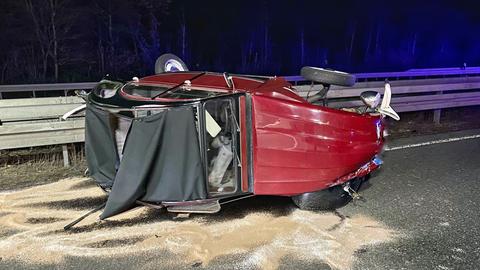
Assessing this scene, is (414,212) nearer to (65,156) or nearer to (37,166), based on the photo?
(65,156)

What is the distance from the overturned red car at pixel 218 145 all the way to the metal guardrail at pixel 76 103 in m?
1.23

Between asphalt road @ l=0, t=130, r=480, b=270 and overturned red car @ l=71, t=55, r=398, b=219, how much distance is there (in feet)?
1.39

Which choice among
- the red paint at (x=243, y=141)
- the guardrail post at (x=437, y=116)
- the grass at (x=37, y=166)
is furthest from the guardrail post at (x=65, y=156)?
the guardrail post at (x=437, y=116)

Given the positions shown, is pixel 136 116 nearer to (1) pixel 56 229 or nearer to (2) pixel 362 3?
(1) pixel 56 229

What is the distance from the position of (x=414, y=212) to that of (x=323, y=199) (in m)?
0.92

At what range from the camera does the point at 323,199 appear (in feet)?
13.4

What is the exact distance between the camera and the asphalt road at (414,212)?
10.3 ft

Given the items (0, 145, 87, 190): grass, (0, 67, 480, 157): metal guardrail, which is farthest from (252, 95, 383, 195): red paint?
(0, 145, 87, 190): grass

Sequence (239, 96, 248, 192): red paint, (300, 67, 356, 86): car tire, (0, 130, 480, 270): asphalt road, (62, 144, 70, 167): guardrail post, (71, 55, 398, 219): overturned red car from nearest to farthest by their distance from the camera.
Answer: (0, 130, 480, 270): asphalt road → (71, 55, 398, 219): overturned red car → (239, 96, 248, 192): red paint → (300, 67, 356, 86): car tire → (62, 144, 70, 167): guardrail post

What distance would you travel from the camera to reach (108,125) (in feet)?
12.7

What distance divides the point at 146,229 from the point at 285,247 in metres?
1.23

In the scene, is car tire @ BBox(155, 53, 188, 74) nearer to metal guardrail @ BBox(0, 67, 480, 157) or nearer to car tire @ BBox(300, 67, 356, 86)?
metal guardrail @ BBox(0, 67, 480, 157)

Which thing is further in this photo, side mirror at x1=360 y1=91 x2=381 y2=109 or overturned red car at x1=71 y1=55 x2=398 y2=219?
side mirror at x1=360 y1=91 x2=381 y2=109

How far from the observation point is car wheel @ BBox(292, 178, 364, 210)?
160 inches
